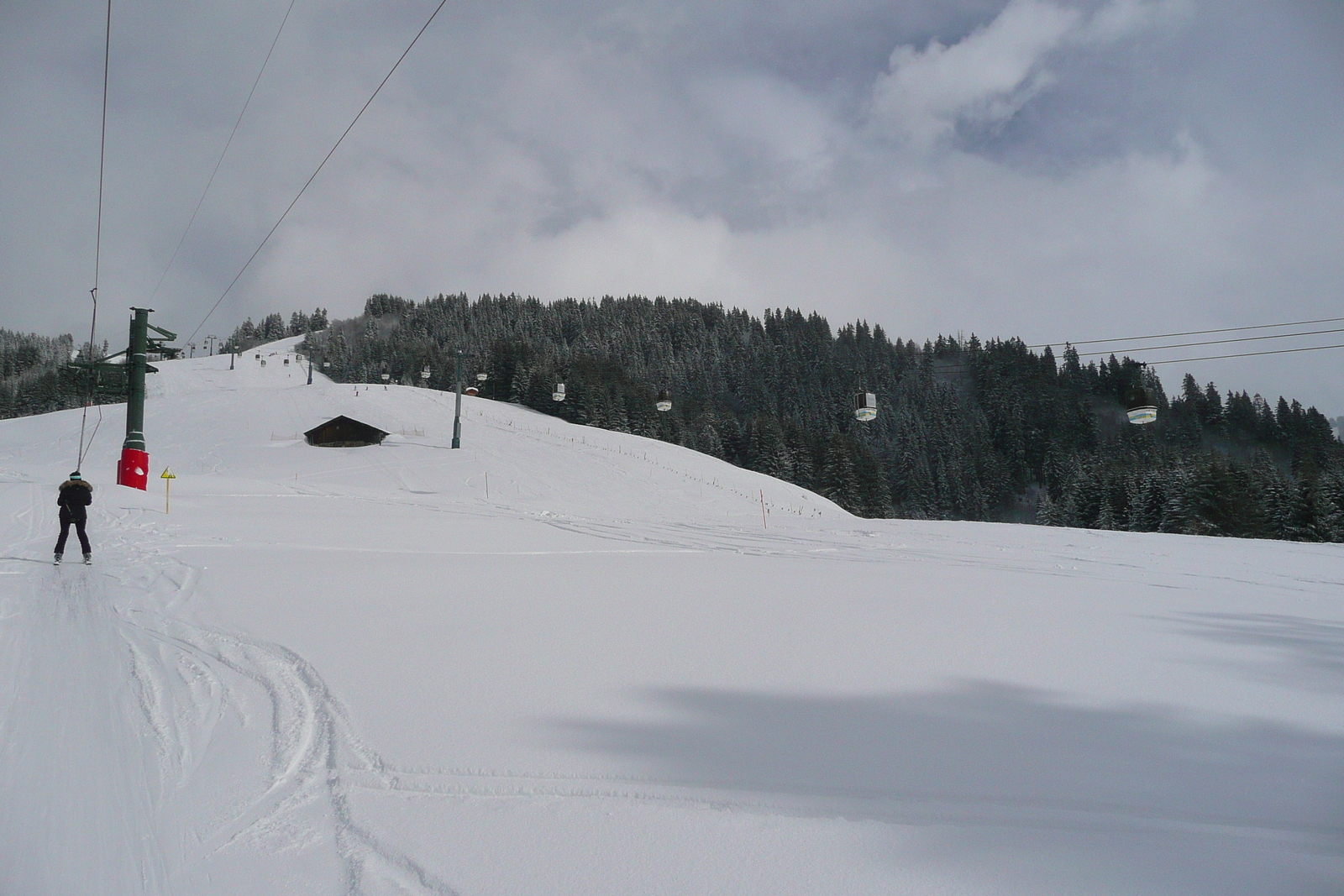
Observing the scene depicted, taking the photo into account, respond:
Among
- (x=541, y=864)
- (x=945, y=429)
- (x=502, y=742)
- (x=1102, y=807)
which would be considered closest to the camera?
(x=541, y=864)

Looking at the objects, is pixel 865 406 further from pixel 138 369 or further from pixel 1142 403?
pixel 138 369

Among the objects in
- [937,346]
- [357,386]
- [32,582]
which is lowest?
[32,582]

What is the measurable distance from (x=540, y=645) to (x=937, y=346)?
212 meters

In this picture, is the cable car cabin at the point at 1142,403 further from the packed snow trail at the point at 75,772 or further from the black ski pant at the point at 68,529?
the black ski pant at the point at 68,529

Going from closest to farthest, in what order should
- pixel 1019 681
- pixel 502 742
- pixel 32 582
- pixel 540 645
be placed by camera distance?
pixel 502 742 < pixel 1019 681 < pixel 540 645 < pixel 32 582

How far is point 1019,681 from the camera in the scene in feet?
16.2

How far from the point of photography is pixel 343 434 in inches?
1601

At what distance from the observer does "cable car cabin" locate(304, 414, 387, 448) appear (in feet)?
132

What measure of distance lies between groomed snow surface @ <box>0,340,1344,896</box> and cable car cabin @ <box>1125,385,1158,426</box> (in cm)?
427

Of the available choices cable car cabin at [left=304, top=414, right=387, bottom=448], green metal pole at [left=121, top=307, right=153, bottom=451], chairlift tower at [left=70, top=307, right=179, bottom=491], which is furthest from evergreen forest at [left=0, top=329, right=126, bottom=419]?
green metal pole at [left=121, top=307, right=153, bottom=451]

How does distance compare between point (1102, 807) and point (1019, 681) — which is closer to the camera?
point (1102, 807)

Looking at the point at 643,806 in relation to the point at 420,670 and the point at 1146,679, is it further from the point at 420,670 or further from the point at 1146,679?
the point at 1146,679

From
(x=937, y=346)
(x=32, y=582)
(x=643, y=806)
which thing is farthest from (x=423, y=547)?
(x=937, y=346)

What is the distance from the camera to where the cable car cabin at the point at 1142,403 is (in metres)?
13.8
